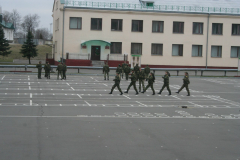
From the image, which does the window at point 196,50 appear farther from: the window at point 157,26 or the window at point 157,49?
the window at point 157,26

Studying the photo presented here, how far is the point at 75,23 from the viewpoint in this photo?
44.9 meters

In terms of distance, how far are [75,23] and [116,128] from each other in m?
35.5

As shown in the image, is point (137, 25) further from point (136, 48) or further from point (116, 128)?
point (116, 128)

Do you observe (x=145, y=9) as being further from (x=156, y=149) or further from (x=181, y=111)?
(x=156, y=149)

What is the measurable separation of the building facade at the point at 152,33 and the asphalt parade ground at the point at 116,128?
26.7m

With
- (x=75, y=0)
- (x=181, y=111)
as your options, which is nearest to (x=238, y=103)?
(x=181, y=111)

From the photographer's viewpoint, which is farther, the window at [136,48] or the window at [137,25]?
the window at [136,48]

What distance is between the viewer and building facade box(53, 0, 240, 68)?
44812 millimetres

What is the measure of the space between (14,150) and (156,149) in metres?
3.65

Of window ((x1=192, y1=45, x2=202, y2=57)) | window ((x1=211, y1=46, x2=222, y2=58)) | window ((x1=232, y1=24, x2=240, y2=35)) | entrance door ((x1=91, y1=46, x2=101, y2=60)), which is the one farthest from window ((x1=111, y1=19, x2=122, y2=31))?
window ((x1=232, y1=24, x2=240, y2=35))

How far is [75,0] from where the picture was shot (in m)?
45.8

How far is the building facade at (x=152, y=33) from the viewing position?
44.8 metres

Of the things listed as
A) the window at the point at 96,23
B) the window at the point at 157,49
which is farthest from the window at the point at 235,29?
the window at the point at 96,23

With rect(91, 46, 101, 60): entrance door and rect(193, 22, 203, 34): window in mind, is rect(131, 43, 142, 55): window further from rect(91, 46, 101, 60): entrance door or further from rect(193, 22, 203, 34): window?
rect(193, 22, 203, 34): window
